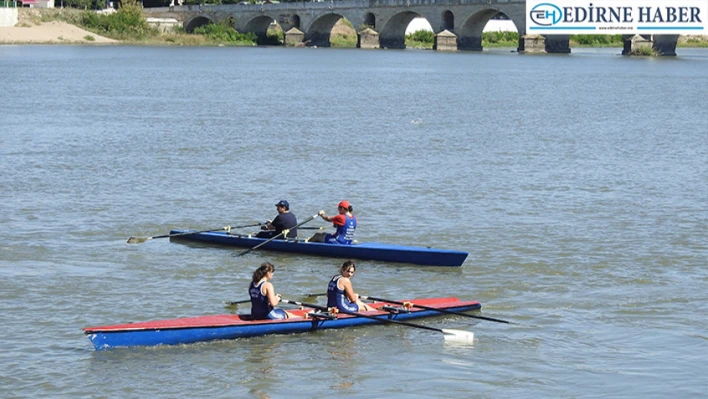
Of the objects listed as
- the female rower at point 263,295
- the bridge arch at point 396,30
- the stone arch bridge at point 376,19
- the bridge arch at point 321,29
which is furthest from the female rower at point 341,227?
the bridge arch at point 321,29

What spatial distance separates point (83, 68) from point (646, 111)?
4452 cm

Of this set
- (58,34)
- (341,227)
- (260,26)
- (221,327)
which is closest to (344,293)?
(221,327)

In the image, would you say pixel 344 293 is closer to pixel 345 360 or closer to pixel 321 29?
pixel 345 360

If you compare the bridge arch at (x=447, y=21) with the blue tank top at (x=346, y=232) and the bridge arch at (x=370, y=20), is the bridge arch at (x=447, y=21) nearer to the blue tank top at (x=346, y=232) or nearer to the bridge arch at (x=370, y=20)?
the bridge arch at (x=370, y=20)

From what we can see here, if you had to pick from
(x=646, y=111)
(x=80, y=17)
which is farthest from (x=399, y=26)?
(x=646, y=111)

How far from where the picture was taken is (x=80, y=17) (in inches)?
5448

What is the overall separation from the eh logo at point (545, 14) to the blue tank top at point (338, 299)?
102 meters

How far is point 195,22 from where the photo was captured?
154m

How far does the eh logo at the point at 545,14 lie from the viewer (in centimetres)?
11581

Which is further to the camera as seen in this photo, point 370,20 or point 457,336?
point 370,20

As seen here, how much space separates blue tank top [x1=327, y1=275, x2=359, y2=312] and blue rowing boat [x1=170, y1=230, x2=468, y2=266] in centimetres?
435

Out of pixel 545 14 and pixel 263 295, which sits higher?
pixel 545 14

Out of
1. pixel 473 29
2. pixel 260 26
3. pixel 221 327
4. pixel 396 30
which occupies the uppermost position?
pixel 260 26

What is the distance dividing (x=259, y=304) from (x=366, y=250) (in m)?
5.41
